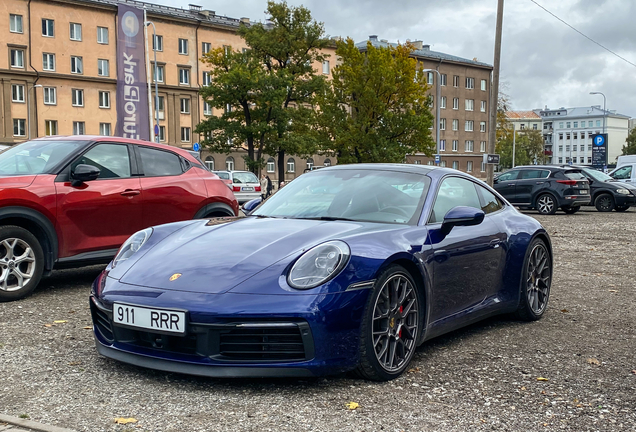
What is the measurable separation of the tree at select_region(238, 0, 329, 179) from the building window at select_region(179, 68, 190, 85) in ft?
54.2

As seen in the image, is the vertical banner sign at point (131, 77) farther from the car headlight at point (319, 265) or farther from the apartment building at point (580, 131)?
the apartment building at point (580, 131)

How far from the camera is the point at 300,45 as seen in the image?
51438 mm

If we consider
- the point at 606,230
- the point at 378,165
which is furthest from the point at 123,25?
the point at 378,165

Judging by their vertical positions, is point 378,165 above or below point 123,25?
below

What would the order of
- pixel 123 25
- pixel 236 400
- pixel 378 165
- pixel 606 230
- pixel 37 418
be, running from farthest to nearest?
pixel 123 25
pixel 606 230
pixel 378 165
pixel 236 400
pixel 37 418

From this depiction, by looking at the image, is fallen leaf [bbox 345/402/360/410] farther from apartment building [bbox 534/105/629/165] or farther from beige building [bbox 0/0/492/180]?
apartment building [bbox 534/105/629/165]

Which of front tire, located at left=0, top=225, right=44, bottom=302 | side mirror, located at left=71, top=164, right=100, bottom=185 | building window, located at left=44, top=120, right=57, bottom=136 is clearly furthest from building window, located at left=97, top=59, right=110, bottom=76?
front tire, located at left=0, top=225, right=44, bottom=302

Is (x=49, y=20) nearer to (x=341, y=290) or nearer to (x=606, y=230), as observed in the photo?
(x=606, y=230)

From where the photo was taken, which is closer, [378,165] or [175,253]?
[175,253]

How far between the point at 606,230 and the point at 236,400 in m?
15.1

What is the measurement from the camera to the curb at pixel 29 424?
3.30m

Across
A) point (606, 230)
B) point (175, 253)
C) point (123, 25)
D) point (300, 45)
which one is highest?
point (300, 45)

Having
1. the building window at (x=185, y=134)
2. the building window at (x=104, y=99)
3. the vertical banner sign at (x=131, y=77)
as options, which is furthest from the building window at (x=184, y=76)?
the vertical banner sign at (x=131, y=77)

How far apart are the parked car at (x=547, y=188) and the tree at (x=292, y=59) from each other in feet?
83.1
